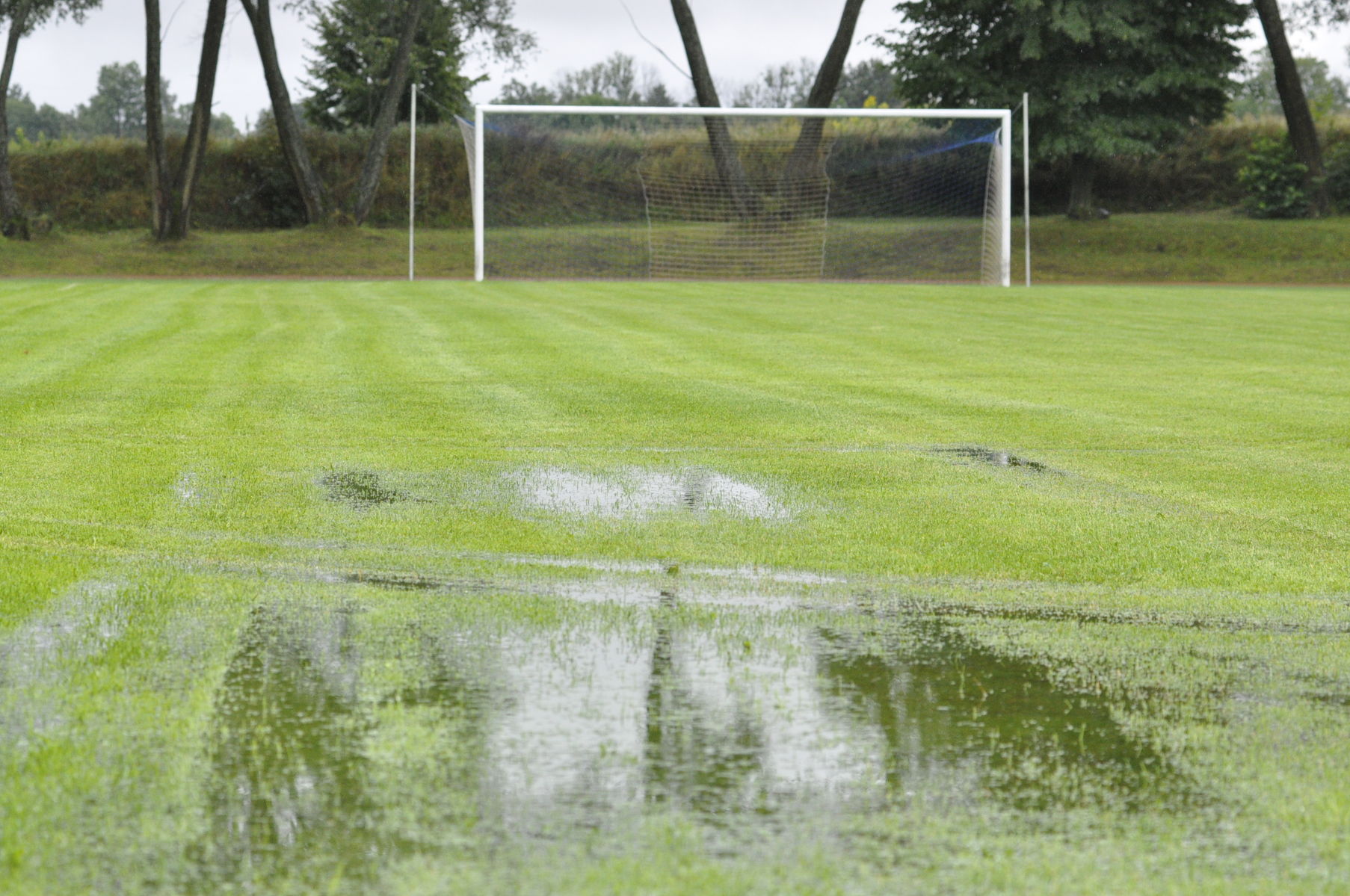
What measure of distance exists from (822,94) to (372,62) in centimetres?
1439

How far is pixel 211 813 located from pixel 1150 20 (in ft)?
105

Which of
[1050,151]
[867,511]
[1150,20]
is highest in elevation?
[1150,20]

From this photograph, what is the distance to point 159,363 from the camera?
33.9 feet

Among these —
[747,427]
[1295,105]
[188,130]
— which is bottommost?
[747,427]

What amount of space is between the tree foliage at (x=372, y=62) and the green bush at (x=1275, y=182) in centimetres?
2122

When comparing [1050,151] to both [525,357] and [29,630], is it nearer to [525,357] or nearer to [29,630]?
[525,357]

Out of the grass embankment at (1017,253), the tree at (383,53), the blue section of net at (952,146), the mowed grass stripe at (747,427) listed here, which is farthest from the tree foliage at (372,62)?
the mowed grass stripe at (747,427)

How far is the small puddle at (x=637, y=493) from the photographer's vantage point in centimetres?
533

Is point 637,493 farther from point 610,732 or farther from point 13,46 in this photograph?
point 13,46

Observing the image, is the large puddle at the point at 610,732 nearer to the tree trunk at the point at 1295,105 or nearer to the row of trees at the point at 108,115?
the tree trunk at the point at 1295,105

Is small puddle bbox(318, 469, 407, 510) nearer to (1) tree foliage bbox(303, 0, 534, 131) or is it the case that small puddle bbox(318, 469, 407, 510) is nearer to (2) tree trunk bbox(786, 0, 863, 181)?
(2) tree trunk bbox(786, 0, 863, 181)

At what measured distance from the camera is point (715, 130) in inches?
1185

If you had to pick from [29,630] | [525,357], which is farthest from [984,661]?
[525,357]

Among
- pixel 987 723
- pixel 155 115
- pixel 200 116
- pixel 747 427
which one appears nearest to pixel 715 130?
pixel 200 116
